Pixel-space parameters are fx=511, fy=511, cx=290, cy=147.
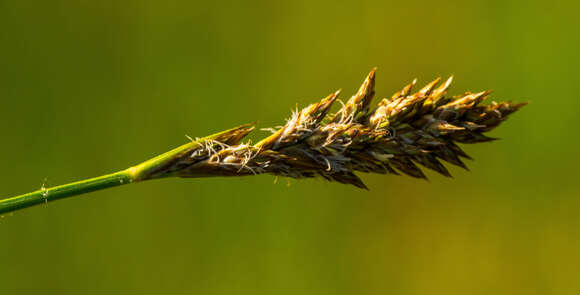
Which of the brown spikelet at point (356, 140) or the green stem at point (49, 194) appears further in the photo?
the brown spikelet at point (356, 140)

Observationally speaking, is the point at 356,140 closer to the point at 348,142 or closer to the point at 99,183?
the point at 348,142

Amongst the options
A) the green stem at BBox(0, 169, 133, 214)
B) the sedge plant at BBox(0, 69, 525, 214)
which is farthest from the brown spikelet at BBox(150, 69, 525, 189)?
the green stem at BBox(0, 169, 133, 214)

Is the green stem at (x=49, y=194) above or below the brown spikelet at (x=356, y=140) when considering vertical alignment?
below

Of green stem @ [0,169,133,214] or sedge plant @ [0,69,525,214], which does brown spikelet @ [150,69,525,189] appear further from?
green stem @ [0,169,133,214]

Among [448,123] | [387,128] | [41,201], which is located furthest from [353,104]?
[41,201]

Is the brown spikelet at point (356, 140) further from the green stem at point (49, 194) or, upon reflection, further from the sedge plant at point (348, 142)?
the green stem at point (49, 194)

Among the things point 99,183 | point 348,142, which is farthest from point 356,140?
point 99,183

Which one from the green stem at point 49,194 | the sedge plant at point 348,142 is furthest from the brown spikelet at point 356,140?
the green stem at point 49,194
